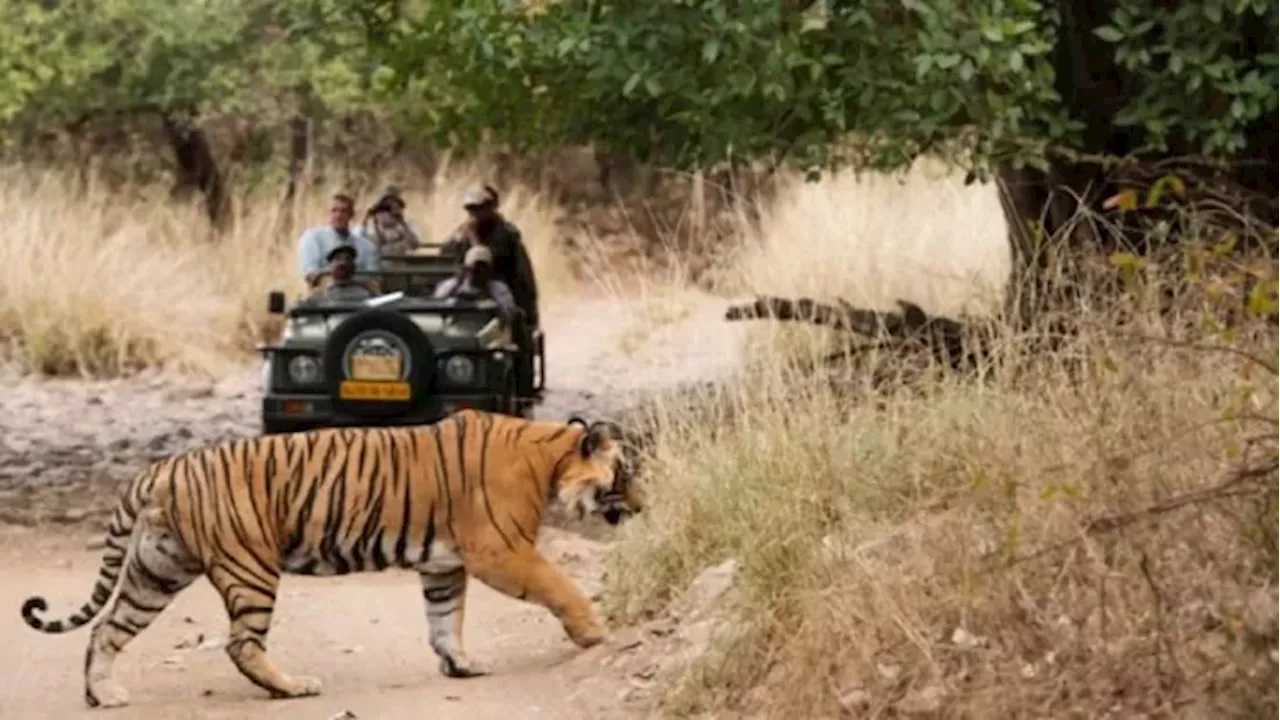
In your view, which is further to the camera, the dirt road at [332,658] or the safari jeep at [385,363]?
the safari jeep at [385,363]

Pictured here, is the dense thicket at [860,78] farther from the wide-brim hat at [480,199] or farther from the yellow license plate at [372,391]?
the yellow license plate at [372,391]

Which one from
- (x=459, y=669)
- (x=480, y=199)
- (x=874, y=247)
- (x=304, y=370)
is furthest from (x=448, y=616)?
(x=874, y=247)

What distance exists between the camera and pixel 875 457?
9648 millimetres

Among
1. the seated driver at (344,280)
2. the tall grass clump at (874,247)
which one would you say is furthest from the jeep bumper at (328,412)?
the tall grass clump at (874,247)

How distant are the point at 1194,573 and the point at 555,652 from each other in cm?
325

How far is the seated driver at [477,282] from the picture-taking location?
621 inches

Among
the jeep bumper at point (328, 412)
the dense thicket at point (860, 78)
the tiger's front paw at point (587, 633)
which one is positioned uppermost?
the dense thicket at point (860, 78)

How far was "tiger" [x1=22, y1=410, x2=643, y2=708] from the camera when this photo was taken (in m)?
9.80

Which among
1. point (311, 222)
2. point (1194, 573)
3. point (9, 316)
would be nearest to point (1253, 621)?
point (1194, 573)

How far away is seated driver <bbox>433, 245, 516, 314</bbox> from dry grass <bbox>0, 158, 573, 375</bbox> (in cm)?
849

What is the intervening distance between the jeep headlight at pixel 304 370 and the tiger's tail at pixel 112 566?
443cm

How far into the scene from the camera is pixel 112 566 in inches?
398

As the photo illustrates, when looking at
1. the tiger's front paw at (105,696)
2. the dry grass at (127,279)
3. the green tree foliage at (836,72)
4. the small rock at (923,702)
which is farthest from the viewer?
the dry grass at (127,279)

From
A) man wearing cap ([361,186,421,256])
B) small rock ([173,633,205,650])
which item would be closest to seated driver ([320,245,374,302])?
man wearing cap ([361,186,421,256])
